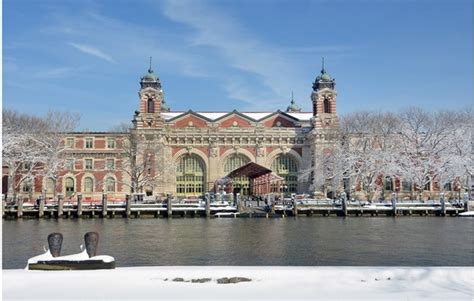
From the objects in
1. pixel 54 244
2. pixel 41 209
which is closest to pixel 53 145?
pixel 41 209

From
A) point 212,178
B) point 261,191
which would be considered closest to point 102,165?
point 212,178

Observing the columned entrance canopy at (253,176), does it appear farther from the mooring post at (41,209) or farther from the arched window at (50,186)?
the arched window at (50,186)

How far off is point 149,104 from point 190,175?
12266 millimetres

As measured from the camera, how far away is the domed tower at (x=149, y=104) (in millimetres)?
74562

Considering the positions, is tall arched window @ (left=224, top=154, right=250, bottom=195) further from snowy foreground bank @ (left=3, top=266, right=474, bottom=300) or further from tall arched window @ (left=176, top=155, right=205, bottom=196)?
snowy foreground bank @ (left=3, top=266, right=474, bottom=300)

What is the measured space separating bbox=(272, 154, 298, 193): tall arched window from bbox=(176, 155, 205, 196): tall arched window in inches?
440

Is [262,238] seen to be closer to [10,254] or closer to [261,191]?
[10,254]

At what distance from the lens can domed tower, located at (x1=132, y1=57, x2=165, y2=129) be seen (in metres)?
74.6

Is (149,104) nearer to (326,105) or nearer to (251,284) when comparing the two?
(326,105)

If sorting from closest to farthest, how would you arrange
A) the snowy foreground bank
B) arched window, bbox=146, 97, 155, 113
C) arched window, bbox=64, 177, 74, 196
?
the snowy foreground bank < arched window, bbox=64, 177, 74, 196 < arched window, bbox=146, 97, 155, 113

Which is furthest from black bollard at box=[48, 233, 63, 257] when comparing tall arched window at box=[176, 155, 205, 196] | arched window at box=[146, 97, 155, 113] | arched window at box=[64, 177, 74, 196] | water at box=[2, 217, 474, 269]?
arched window at box=[146, 97, 155, 113]

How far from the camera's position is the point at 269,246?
22500 millimetres

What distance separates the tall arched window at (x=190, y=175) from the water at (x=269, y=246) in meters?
43.8

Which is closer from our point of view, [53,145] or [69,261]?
[69,261]
